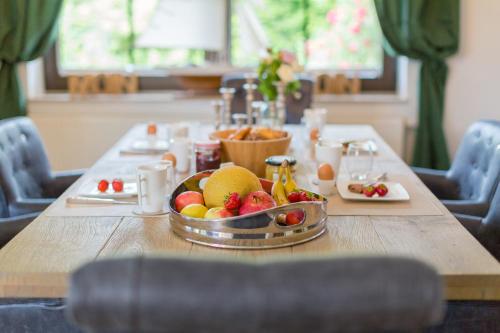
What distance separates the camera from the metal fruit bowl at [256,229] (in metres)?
1.47

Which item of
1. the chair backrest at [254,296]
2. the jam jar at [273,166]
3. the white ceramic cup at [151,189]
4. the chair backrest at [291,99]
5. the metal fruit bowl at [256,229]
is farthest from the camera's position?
the chair backrest at [291,99]

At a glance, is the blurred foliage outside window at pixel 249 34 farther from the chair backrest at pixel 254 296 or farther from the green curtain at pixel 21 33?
the chair backrest at pixel 254 296

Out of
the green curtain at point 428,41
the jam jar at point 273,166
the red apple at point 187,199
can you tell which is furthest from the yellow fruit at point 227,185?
the green curtain at point 428,41

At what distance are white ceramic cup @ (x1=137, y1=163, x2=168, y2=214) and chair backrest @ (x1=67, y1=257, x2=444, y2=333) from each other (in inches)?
36.9

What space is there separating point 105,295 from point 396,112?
3271 millimetres

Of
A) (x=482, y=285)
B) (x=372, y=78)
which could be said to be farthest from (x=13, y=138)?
(x=372, y=78)

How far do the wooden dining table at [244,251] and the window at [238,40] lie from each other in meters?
2.18

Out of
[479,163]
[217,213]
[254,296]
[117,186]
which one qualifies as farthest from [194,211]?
[479,163]

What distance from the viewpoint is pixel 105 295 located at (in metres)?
0.78

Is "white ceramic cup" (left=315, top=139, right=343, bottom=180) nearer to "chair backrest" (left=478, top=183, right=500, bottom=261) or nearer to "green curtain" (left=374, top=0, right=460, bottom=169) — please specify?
"chair backrest" (left=478, top=183, right=500, bottom=261)

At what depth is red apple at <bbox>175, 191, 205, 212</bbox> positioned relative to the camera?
164cm

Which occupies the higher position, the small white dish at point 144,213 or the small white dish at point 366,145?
the small white dish at point 366,145

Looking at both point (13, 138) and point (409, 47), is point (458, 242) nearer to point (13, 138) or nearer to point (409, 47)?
point (13, 138)

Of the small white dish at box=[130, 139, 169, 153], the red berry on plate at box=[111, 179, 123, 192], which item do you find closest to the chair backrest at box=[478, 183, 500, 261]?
the red berry on plate at box=[111, 179, 123, 192]
